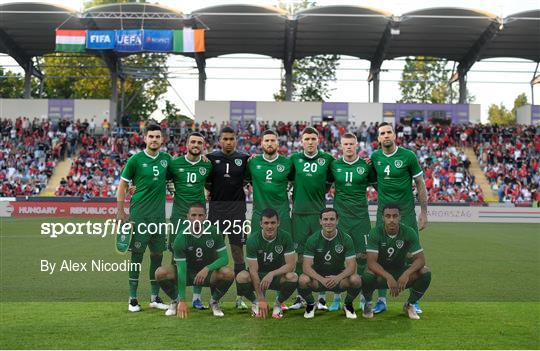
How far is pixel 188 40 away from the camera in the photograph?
95.3 ft

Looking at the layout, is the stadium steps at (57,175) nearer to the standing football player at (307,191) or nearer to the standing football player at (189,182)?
the standing football player at (189,182)

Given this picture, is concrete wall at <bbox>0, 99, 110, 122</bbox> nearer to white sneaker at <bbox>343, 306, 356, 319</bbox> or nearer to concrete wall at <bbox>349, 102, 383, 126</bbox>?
concrete wall at <bbox>349, 102, 383, 126</bbox>

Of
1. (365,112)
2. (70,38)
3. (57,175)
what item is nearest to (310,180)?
(70,38)

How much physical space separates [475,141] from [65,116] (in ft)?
72.7

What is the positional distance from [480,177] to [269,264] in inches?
1052

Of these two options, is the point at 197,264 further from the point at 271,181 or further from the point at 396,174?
the point at 396,174

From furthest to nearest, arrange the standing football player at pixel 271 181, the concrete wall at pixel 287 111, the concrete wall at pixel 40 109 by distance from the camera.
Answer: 1. the concrete wall at pixel 287 111
2. the concrete wall at pixel 40 109
3. the standing football player at pixel 271 181

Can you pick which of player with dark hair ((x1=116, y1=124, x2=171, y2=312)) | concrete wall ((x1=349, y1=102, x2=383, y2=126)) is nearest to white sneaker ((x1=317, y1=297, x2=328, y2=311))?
player with dark hair ((x1=116, y1=124, x2=171, y2=312))

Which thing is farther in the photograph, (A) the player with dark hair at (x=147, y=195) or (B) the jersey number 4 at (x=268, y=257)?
(A) the player with dark hair at (x=147, y=195)

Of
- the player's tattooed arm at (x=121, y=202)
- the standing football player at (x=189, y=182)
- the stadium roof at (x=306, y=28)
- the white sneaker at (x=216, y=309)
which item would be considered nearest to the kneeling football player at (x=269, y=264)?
the white sneaker at (x=216, y=309)

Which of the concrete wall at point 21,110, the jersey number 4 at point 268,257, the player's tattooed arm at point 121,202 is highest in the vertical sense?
the concrete wall at point 21,110

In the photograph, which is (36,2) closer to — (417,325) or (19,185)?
(19,185)

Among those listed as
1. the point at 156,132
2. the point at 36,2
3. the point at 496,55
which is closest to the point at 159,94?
the point at 36,2

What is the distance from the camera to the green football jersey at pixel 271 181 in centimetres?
749
